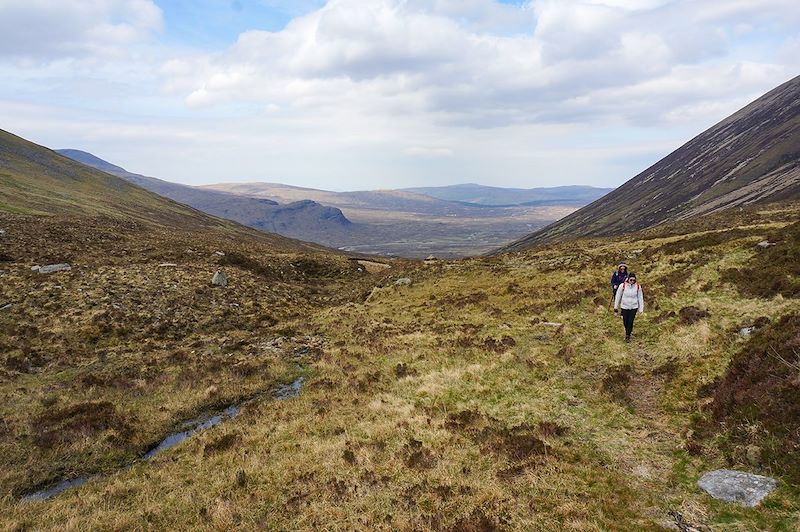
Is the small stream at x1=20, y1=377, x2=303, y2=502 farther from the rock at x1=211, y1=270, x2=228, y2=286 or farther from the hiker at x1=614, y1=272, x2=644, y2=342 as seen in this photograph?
the rock at x1=211, y1=270, x2=228, y2=286

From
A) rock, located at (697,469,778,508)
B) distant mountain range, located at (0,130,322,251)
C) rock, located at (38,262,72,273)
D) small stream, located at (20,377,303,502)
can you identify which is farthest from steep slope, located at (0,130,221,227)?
rock, located at (697,469,778,508)

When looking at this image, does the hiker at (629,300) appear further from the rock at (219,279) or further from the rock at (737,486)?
the rock at (219,279)

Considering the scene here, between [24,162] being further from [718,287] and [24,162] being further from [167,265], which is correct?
[718,287]

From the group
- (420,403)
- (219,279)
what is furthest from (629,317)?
(219,279)

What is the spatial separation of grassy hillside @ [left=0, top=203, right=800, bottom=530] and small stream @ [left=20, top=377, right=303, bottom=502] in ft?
1.71

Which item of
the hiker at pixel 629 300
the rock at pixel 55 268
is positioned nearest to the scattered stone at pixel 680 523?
the hiker at pixel 629 300

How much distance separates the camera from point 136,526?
11.1m

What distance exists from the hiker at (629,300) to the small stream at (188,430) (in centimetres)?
1592

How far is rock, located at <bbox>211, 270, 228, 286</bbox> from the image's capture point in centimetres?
3944

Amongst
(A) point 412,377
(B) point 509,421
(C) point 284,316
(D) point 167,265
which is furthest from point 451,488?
(D) point 167,265

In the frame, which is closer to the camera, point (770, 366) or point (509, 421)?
point (770, 366)

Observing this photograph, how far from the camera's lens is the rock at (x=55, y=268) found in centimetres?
3533

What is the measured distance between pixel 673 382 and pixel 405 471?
10.4 meters

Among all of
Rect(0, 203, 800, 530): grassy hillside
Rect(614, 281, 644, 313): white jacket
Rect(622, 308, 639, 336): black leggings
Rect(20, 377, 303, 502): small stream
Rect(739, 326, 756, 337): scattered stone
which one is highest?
Rect(614, 281, 644, 313): white jacket
